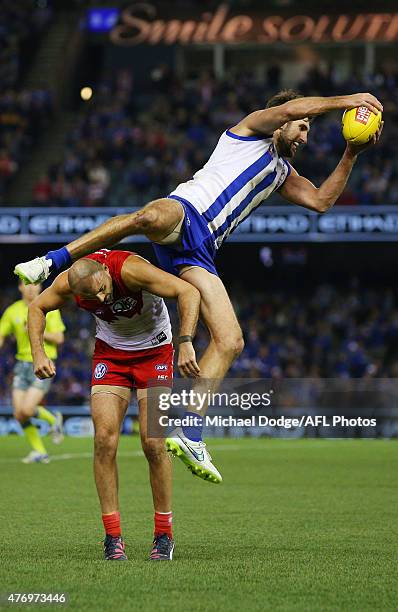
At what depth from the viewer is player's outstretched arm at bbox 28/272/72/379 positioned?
7.56 meters

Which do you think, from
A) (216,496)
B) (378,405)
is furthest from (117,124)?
(216,496)

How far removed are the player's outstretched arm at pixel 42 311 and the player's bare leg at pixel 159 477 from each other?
66cm

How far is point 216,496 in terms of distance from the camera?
12.1 meters

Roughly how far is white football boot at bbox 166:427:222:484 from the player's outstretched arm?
0.92 m

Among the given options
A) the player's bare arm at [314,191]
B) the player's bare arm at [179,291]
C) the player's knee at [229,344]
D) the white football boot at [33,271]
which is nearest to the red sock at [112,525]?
the player's bare arm at [179,291]

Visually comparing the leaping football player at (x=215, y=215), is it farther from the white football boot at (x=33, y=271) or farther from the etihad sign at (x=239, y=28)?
the etihad sign at (x=239, y=28)

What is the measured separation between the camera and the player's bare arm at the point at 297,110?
770 centimetres

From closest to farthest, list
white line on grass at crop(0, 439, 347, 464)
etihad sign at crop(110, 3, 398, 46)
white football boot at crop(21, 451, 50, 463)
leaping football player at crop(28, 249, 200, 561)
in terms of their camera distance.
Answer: leaping football player at crop(28, 249, 200, 561) < white football boot at crop(21, 451, 50, 463) < white line on grass at crop(0, 439, 347, 464) < etihad sign at crop(110, 3, 398, 46)

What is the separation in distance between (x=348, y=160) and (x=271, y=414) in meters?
14.4

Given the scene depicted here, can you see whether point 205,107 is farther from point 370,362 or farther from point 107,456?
point 107,456

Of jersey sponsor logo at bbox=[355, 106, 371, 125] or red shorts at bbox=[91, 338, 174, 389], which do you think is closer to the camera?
red shorts at bbox=[91, 338, 174, 389]

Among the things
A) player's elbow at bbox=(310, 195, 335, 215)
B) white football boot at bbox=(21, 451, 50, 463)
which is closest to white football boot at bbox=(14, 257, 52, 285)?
player's elbow at bbox=(310, 195, 335, 215)

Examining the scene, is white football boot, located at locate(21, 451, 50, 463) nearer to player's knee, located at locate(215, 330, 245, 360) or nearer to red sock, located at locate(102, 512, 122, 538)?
red sock, located at locate(102, 512, 122, 538)

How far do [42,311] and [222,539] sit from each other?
2.21 metres
